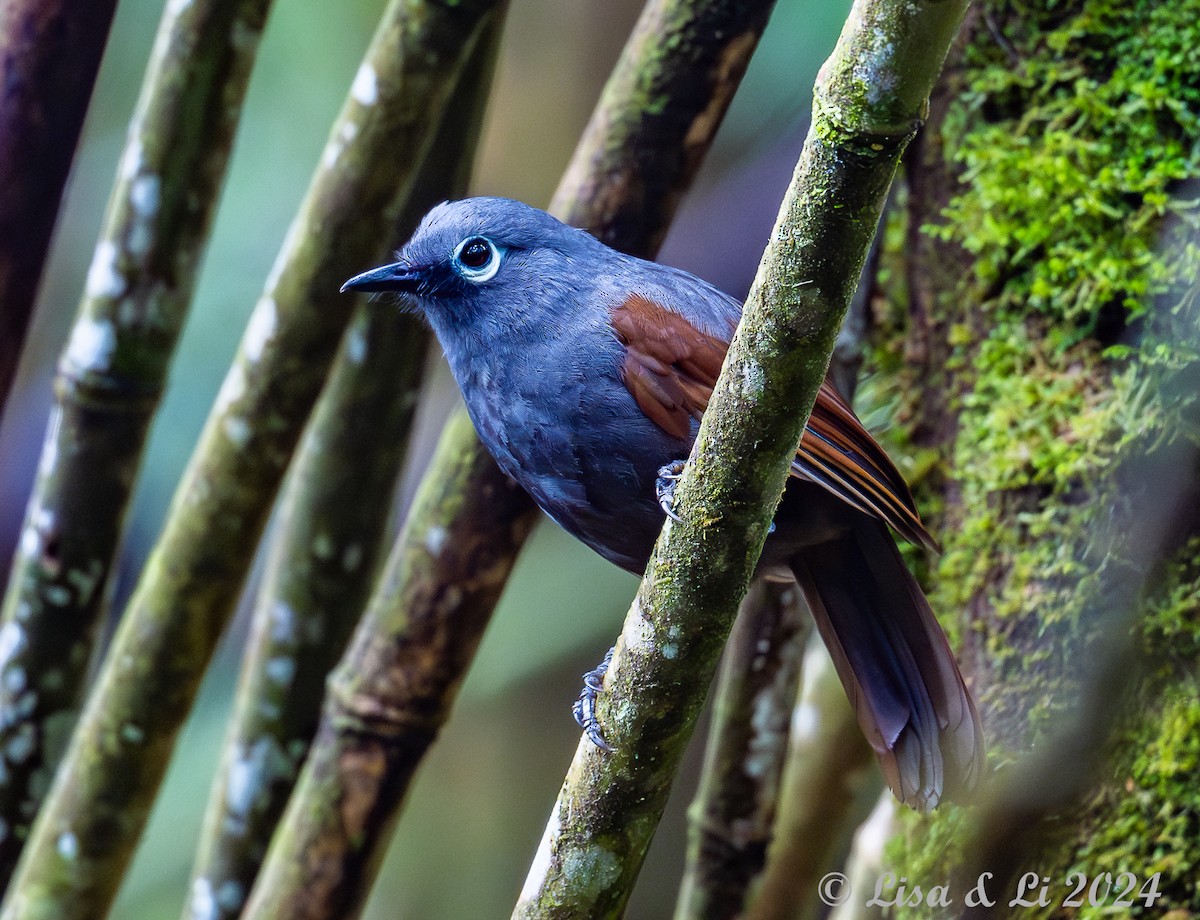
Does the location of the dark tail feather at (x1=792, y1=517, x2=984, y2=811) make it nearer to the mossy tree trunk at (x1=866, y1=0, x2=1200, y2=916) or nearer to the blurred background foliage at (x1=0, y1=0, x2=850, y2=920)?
the mossy tree trunk at (x1=866, y1=0, x2=1200, y2=916)

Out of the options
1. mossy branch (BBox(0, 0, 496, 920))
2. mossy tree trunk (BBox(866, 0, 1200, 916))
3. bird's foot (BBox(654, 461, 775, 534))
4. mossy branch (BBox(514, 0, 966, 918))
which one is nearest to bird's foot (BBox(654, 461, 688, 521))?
bird's foot (BBox(654, 461, 775, 534))

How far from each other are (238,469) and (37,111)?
2.80ft

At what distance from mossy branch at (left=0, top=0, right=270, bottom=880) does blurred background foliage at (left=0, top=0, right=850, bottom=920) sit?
7.33 ft

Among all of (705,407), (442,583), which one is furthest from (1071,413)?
(442,583)

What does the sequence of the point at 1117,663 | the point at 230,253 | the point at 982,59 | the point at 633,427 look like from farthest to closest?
1. the point at 230,253
2. the point at 982,59
3. the point at 1117,663
4. the point at 633,427

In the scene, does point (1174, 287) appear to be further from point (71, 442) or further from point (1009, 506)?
point (71, 442)

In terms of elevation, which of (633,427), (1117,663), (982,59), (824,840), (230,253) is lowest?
(824,840)

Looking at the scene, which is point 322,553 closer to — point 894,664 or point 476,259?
point 476,259

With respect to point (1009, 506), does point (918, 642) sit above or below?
below

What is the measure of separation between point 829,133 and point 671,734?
2.53 feet

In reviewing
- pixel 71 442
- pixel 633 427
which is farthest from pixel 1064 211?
pixel 71 442

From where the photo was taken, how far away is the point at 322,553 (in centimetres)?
274

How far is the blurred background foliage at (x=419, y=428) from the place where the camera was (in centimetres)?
484

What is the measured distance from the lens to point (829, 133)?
111 centimetres
